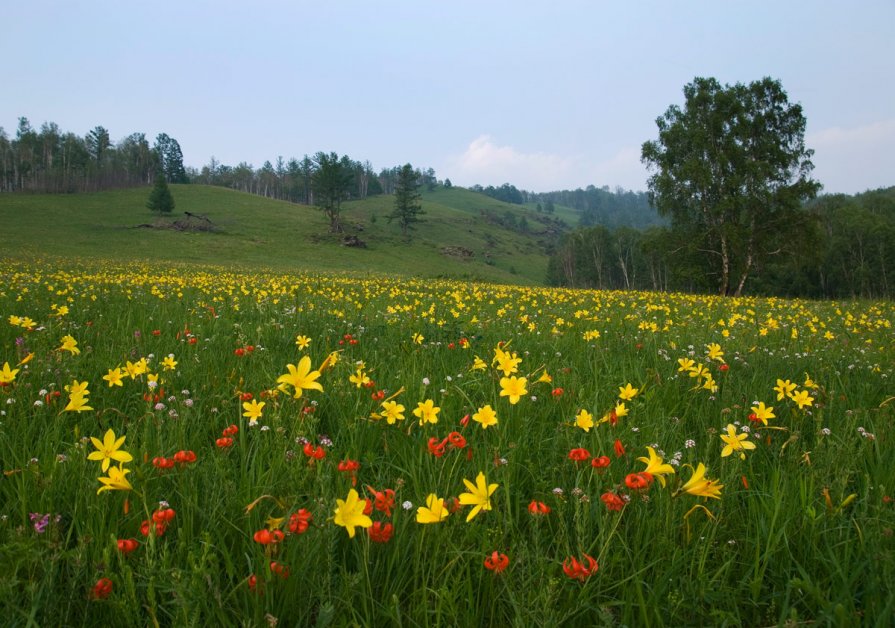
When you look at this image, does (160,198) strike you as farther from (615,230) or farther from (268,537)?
(615,230)

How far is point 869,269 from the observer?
54.6m

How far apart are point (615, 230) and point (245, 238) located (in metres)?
72.4

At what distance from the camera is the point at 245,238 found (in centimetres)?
5569

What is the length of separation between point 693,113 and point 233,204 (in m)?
70.6

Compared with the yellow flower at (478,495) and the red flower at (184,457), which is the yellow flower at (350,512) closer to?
the yellow flower at (478,495)

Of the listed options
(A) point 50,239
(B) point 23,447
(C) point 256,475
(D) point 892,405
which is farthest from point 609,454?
(A) point 50,239

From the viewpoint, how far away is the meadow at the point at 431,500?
3.94 ft

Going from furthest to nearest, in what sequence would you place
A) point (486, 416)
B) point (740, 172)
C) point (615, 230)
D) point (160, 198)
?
point (615, 230) < point (160, 198) < point (740, 172) < point (486, 416)

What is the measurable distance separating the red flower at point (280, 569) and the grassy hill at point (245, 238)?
3447 centimetres

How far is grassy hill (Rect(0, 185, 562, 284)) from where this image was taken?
43.8 m

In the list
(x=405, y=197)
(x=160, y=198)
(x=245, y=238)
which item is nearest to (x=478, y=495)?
(x=245, y=238)

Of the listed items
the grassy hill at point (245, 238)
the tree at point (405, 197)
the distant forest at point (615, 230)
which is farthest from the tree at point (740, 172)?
the tree at point (405, 197)

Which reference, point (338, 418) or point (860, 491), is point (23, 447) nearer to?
point (338, 418)

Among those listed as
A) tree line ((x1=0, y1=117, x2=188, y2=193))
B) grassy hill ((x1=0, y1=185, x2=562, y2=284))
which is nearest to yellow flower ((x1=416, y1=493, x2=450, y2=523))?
grassy hill ((x1=0, y1=185, x2=562, y2=284))
